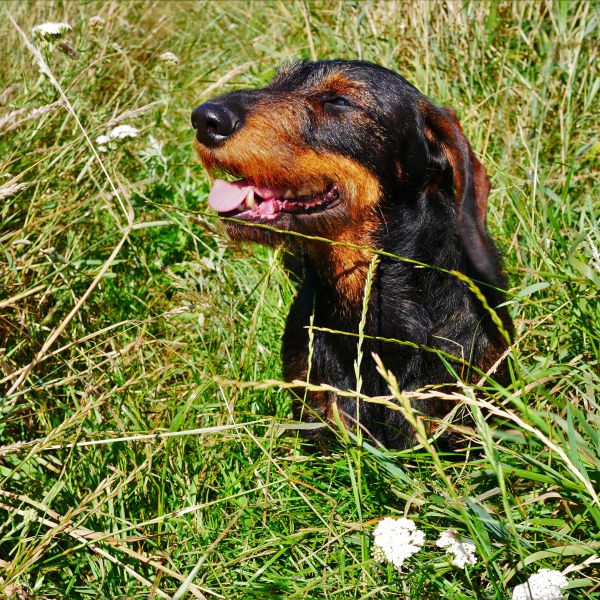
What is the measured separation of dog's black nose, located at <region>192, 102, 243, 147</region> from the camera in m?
2.80

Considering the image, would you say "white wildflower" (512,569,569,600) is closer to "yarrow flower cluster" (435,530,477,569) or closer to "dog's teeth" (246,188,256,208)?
"yarrow flower cluster" (435,530,477,569)

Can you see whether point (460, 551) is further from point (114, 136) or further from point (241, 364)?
point (114, 136)

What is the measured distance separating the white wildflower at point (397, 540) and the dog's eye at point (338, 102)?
5.77 ft

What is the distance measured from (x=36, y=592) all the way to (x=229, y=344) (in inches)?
50.4

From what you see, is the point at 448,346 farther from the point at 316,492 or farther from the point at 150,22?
the point at 150,22

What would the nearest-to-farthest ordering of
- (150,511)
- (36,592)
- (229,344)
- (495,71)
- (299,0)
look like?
(36,592)
(150,511)
(229,344)
(495,71)
(299,0)

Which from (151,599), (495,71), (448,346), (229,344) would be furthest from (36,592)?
(495,71)

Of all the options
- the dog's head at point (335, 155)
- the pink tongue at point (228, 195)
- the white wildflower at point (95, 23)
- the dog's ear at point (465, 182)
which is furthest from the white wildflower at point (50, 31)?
the dog's ear at point (465, 182)

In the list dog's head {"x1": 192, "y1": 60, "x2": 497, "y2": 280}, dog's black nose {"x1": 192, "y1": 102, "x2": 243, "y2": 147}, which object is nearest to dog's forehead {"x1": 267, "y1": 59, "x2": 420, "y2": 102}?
dog's head {"x1": 192, "y1": 60, "x2": 497, "y2": 280}

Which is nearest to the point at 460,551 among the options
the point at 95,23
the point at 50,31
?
the point at 50,31

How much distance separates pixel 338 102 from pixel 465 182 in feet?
2.09

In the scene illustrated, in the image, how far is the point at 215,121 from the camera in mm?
2803

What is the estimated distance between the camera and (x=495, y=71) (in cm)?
483

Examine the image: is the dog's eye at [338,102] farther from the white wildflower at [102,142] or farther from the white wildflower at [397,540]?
the white wildflower at [397,540]
